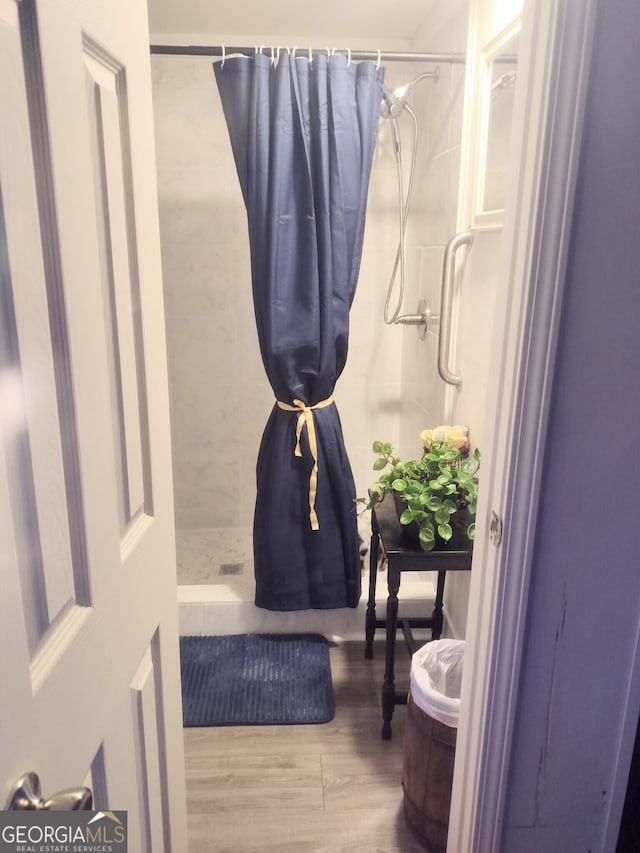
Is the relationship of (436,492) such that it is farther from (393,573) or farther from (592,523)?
(592,523)

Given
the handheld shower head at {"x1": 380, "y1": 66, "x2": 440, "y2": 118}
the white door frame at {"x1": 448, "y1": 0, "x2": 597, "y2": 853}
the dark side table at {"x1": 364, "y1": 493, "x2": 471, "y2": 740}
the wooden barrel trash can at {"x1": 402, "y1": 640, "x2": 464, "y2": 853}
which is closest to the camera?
the white door frame at {"x1": 448, "y1": 0, "x2": 597, "y2": 853}

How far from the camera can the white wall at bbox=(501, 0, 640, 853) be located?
833 millimetres

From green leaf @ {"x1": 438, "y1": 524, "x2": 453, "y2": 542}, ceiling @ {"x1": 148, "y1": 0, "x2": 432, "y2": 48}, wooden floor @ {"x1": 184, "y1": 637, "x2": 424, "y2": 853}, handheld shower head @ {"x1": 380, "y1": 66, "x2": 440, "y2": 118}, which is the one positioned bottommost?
wooden floor @ {"x1": 184, "y1": 637, "x2": 424, "y2": 853}

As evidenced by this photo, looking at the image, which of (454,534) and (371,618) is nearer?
(454,534)

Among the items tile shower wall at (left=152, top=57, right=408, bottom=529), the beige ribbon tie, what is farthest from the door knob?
tile shower wall at (left=152, top=57, right=408, bottom=529)

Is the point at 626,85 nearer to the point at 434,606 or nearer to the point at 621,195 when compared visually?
the point at 621,195

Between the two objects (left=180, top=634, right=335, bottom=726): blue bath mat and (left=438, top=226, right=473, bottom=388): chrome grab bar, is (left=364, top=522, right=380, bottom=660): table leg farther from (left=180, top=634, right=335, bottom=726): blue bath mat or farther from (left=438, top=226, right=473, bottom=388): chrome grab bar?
(left=438, top=226, right=473, bottom=388): chrome grab bar

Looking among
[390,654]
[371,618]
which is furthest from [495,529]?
[371,618]

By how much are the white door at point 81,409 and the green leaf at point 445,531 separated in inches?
32.4

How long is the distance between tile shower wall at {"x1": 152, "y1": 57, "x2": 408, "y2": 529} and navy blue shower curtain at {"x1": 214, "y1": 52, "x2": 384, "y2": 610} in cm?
71

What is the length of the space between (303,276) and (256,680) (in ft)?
4.49

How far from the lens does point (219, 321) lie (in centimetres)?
274

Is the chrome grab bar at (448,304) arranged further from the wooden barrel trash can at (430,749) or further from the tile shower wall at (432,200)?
the wooden barrel trash can at (430,749)

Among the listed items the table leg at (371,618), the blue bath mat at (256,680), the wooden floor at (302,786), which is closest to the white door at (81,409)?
the wooden floor at (302,786)
